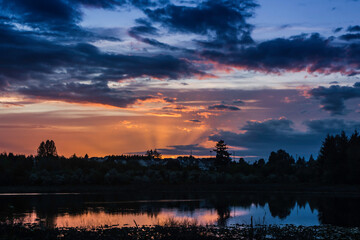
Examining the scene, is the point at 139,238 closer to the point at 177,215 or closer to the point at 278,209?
the point at 177,215

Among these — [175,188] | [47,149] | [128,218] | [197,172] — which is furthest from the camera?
[47,149]

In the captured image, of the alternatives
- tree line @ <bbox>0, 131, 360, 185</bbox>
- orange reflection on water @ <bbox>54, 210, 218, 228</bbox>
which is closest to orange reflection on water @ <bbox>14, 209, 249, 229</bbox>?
orange reflection on water @ <bbox>54, 210, 218, 228</bbox>

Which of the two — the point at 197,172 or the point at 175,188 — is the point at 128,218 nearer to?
the point at 175,188

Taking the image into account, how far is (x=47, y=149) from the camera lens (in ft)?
622

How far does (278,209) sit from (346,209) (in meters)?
9.74

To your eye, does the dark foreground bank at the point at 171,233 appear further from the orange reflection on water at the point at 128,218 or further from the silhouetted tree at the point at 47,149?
the silhouetted tree at the point at 47,149

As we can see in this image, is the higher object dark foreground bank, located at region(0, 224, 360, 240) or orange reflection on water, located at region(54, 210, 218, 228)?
dark foreground bank, located at region(0, 224, 360, 240)

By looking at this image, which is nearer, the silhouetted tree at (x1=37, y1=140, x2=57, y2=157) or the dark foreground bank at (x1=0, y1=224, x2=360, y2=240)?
the dark foreground bank at (x1=0, y1=224, x2=360, y2=240)

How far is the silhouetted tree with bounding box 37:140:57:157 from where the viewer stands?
18800cm

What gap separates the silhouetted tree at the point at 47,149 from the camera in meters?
188

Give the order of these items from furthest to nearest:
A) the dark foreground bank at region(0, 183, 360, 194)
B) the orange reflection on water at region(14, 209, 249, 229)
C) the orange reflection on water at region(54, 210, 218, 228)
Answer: the dark foreground bank at region(0, 183, 360, 194) < the orange reflection on water at region(54, 210, 218, 228) < the orange reflection on water at region(14, 209, 249, 229)

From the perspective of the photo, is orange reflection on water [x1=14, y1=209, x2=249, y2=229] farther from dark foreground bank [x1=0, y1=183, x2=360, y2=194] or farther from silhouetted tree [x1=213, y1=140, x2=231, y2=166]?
silhouetted tree [x1=213, y1=140, x2=231, y2=166]

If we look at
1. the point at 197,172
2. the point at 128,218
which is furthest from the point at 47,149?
the point at 128,218

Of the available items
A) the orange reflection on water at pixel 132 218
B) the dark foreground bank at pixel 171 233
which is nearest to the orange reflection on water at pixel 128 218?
the orange reflection on water at pixel 132 218
